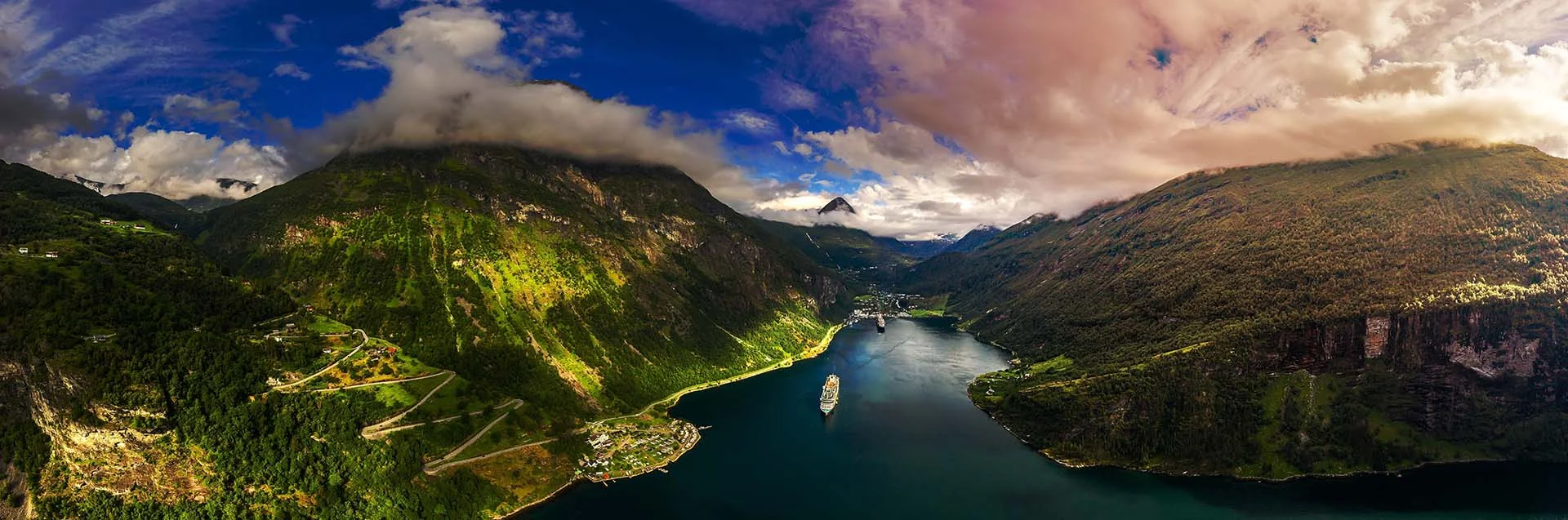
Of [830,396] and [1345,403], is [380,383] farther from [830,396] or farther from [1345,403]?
[1345,403]

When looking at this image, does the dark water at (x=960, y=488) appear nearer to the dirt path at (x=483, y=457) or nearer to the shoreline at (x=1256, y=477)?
the shoreline at (x=1256, y=477)

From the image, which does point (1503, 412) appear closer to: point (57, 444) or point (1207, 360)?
point (1207, 360)

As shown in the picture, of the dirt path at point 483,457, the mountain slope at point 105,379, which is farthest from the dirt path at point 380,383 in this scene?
the dirt path at point 483,457

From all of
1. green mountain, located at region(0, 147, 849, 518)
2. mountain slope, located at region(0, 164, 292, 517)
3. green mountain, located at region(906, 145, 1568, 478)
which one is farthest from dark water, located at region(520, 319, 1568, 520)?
mountain slope, located at region(0, 164, 292, 517)

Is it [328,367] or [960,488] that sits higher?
[328,367]

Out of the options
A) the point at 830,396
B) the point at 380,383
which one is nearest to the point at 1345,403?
the point at 830,396

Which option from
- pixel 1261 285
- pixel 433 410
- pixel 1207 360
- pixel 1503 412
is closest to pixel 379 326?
pixel 433 410
